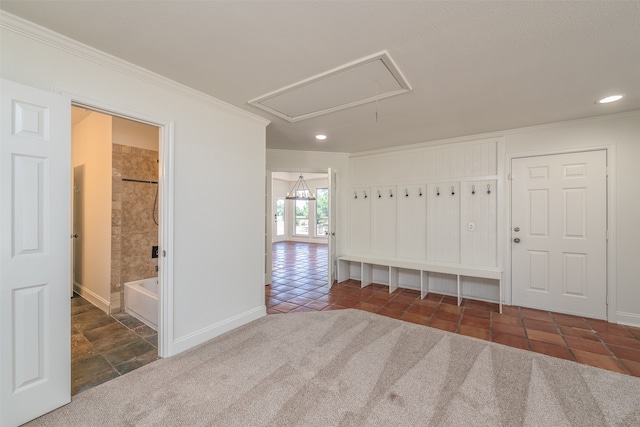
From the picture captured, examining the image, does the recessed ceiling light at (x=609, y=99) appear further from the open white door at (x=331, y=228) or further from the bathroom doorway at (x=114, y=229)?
the bathroom doorway at (x=114, y=229)

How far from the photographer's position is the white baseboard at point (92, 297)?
11.5ft

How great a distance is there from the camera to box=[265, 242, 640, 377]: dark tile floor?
257 cm

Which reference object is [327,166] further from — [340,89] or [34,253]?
[34,253]

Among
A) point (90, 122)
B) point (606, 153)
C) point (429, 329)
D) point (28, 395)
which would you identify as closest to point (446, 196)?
point (606, 153)

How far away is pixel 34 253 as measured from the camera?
5.50 feet

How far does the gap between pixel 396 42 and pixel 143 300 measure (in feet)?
12.2

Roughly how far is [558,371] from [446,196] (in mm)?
2648

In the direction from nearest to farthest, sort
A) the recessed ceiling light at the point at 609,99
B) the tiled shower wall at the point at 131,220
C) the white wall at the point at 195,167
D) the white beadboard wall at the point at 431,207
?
the white wall at the point at 195,167
the recessed ceiling light at the point at 609,99
the tiled shower wall at the point at 131,220
the white beadboard wall at the point at 431,207

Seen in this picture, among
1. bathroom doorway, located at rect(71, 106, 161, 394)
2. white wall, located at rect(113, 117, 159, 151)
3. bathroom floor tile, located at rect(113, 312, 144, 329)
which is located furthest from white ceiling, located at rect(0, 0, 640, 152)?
bathroom floor tile, located at rect(113, 312, 144, 329)

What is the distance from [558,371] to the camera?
224cm

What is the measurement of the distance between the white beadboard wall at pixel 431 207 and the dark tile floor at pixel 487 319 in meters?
0.56

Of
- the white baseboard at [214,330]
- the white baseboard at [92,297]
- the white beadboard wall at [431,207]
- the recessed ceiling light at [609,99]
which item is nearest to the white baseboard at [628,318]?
the white beadboard wall at [431,207]

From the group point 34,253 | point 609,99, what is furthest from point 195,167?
point 609,99

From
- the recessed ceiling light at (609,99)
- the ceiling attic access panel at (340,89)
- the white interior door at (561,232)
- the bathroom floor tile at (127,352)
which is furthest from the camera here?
the white interior door at (561,232)
